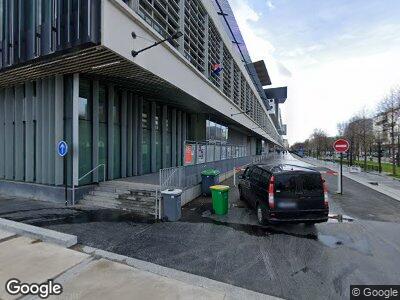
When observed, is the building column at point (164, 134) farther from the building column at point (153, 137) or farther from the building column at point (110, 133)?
the building column at point (110, 133)

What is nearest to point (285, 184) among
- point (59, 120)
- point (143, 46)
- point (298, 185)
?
point (298, 185)

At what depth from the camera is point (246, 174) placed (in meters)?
10.1

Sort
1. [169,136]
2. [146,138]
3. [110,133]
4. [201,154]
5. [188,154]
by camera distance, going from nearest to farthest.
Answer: [188,154]
[110,133]
[201,154]
[146,138]
[169,136]

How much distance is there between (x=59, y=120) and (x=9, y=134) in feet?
13.5

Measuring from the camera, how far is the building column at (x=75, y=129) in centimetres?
963

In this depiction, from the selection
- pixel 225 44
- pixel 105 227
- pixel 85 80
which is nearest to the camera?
pixel 105 227

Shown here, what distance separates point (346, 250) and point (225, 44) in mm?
20228

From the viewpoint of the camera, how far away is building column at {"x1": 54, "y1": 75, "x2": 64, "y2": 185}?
979 centimetres

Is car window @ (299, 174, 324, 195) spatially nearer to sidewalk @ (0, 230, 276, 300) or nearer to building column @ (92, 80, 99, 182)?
sidewalk @ (0, 230, 276, 300)

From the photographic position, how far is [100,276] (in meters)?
4.43

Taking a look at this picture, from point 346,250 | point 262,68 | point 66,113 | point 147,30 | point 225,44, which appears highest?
point 262,68

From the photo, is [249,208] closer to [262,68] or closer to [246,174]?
[246,174]

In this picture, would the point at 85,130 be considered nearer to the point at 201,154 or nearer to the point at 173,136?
the point at 201,154

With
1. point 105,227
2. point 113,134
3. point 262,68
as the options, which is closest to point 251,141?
point 262,68
